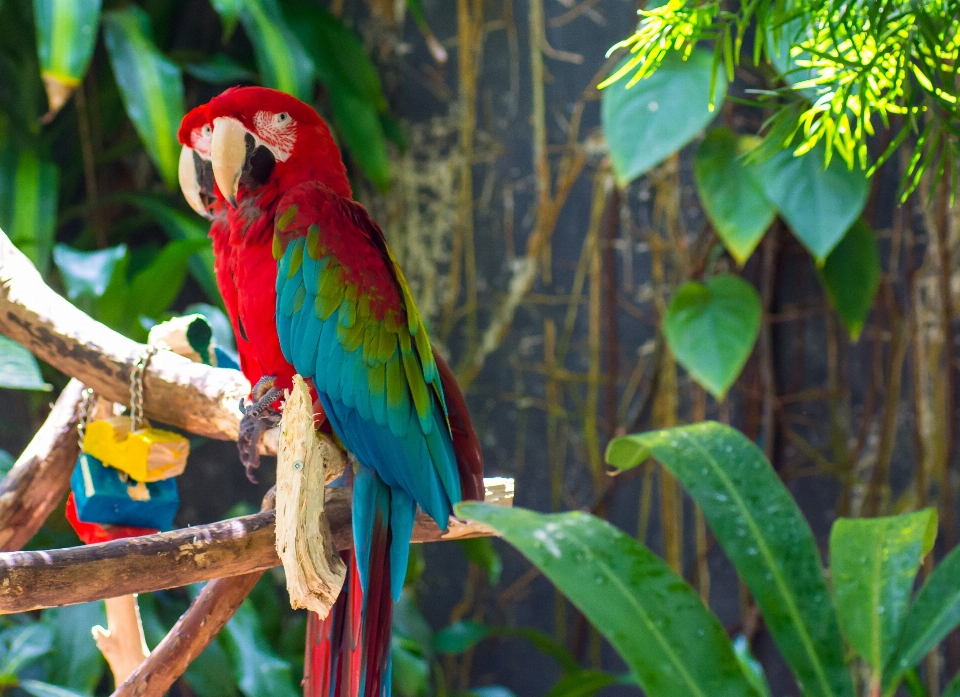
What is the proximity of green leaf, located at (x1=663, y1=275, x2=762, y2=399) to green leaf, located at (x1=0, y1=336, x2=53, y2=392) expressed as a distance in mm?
862

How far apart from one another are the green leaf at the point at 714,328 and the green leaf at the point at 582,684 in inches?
19.7

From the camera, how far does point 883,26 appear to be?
1.67ft

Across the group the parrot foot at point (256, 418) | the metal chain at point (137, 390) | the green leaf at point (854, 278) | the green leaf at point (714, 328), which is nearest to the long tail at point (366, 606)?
the parrot foot at point (256, 418)

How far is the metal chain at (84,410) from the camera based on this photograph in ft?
2.64

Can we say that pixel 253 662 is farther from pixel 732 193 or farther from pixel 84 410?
pixel 732 193

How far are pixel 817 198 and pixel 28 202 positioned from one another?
1218 mm

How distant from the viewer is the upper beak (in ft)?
2.40

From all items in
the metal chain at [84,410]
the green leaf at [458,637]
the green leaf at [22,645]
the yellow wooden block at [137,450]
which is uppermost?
the metal chain at [84,410]

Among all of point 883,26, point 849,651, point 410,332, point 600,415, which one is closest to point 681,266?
point 600,415

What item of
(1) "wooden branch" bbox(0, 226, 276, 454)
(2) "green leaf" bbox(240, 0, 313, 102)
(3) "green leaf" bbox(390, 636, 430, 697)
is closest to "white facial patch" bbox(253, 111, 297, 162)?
(1) "wooden branch" bbox(0, 226, 276, 454)

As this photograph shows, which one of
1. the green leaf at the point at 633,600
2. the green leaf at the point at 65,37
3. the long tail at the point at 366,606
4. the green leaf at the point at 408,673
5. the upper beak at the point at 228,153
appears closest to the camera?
the green leaf at the point at 633,600

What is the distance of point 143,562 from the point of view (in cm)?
56

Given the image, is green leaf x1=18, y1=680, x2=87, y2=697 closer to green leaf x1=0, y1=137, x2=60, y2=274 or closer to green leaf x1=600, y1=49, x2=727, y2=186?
green leaf x1=0, y1=137, x2=60, y2=274

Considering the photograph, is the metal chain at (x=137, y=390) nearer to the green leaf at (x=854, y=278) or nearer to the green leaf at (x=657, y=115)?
the green leaf at (x=657, y=115)
